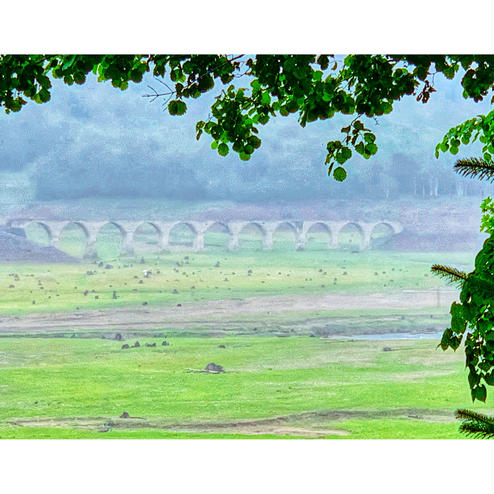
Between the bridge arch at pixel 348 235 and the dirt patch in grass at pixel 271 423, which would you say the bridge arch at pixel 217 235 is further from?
the dirt patch in grass at pixel 271 423

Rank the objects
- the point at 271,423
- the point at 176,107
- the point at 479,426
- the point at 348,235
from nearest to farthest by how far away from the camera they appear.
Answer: the point at 479,426 → the point at 176,107 → the point at 271,423 → the point at 348,235

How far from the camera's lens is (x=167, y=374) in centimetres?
665

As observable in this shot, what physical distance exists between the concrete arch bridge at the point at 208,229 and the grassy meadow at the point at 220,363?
0.06 m

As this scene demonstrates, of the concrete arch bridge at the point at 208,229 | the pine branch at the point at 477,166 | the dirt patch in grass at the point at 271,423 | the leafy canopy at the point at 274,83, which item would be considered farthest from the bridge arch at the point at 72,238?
the pine branch at the point at 477,166

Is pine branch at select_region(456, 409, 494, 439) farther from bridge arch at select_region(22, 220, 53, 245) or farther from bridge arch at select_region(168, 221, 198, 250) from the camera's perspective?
bridge arch at select_region(22, 220, 53, 245)

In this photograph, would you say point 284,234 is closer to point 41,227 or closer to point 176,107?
point 41,227

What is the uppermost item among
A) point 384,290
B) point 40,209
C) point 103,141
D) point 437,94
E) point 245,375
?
point 437,94

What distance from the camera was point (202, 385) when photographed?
661 centimetres

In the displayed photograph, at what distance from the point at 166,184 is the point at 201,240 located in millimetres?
563

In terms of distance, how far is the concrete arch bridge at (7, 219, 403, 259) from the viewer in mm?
6379

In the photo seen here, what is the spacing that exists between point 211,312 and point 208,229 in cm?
71

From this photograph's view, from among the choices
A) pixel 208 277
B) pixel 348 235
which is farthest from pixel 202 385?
pixel 348 235
